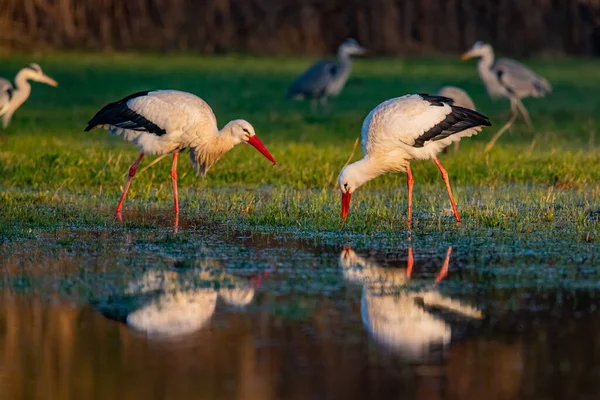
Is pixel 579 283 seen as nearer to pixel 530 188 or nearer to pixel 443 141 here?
pixel 443 141

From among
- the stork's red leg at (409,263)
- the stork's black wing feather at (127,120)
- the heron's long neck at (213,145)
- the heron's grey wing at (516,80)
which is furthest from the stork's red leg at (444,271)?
the heron's grey wing at (516,80)

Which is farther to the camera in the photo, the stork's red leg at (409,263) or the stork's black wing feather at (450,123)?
the stork's black wing feather at (450,123)

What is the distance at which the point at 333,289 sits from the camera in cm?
624

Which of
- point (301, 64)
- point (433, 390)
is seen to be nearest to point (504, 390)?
point (433, 390)

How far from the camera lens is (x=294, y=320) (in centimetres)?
556

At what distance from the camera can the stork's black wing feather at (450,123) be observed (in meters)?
9.12

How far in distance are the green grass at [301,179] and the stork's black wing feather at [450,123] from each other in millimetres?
583

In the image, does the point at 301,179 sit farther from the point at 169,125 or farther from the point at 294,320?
the point at 294,320

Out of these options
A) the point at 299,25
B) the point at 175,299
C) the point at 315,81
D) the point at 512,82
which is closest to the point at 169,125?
the point at 175,299

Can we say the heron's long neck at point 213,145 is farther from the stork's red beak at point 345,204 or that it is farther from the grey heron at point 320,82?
the grey heron at point 320,82

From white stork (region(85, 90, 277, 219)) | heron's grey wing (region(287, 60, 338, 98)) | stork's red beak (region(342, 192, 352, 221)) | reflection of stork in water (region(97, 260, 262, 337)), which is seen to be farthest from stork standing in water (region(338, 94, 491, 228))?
heron's grey wing (region(287, 60, 338, 98))

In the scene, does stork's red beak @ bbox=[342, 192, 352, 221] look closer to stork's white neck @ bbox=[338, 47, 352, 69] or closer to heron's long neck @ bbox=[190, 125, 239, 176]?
heron's long neck @ bbox=[190, 125, 239, 176]

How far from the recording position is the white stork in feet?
31.4

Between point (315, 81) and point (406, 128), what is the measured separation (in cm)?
984
